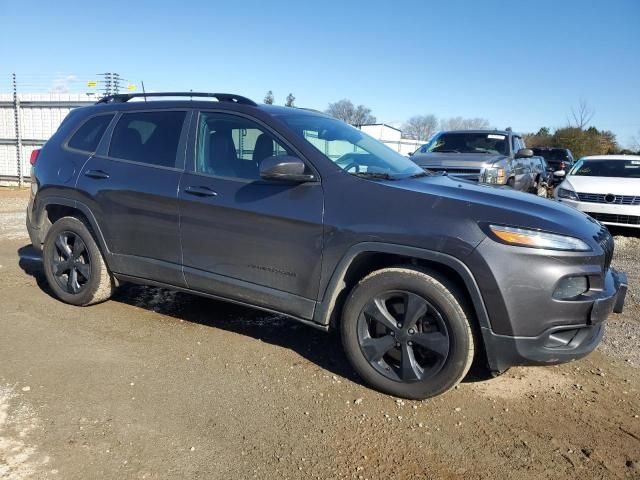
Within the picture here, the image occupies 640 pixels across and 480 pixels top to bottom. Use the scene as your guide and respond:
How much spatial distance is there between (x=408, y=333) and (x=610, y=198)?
290 inches

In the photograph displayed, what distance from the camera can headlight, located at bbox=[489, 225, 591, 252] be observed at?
2895 millimetres

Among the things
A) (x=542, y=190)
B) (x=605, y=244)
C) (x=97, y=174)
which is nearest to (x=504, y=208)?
(x=605, y=244)

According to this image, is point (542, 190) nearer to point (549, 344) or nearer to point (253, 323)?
point (253, 323)

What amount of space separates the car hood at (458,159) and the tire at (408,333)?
6.06 meters

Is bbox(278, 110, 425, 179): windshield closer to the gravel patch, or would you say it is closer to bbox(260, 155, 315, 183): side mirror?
bbox(260, 155, 315, 183): side mirror

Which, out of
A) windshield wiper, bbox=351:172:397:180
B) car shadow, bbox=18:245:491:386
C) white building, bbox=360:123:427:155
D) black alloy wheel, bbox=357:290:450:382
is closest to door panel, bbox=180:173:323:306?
windshield wiper, bbox=351:172:397:180

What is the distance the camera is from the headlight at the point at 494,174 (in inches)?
343

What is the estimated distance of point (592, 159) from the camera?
10523 millimetres

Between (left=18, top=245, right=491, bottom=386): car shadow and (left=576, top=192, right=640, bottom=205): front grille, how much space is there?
6.61 metres

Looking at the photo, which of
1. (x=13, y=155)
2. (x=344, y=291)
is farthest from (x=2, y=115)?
(x=344, y=291)

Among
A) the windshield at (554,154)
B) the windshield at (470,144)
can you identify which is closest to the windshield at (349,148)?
the windshield at (470,144)

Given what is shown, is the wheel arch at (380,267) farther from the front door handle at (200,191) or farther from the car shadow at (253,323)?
the front door handle at (200,191)

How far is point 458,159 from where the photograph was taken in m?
8.95

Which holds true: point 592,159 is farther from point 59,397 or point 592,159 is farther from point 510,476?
point 59,397
